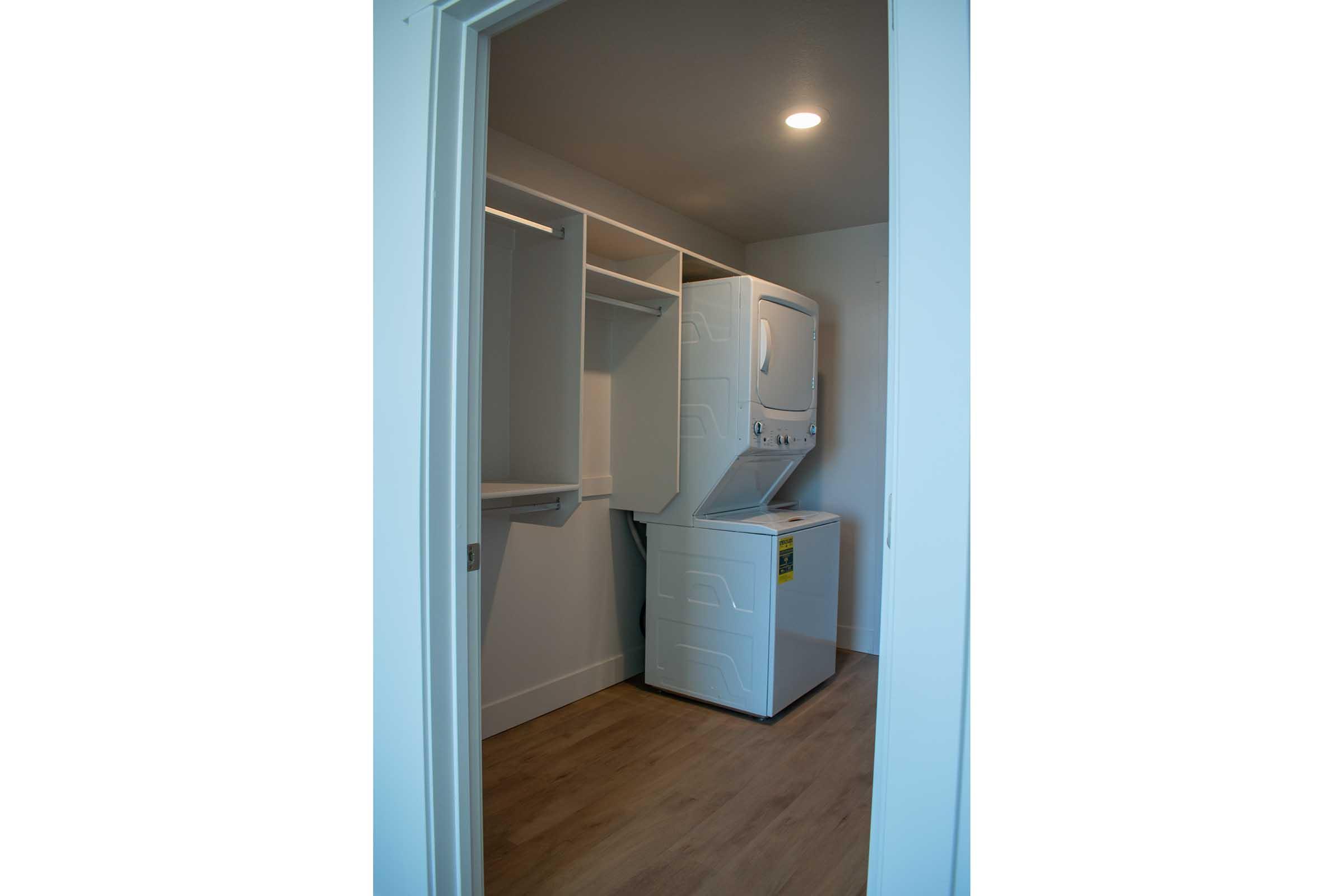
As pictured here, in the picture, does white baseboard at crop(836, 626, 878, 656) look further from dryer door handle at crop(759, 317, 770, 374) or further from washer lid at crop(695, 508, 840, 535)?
dryer door handle at crop(759, 317, 770, 374)

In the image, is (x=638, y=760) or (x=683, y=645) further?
(x=683, y=645)

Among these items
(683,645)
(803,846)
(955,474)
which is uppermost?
(955,474)

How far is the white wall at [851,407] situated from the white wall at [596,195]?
66 cm

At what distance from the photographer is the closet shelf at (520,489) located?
→ 7.96 ft

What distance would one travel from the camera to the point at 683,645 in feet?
10.8

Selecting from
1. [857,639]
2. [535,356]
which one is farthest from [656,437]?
[857,639]

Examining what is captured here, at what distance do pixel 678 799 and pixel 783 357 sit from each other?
2008mm

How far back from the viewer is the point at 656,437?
3258 mm

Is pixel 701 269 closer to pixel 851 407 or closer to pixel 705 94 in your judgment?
pixel 705 94

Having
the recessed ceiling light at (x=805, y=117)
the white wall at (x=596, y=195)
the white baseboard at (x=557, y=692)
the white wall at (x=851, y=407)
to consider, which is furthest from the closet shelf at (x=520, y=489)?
the white wall at (x=851, y=407)

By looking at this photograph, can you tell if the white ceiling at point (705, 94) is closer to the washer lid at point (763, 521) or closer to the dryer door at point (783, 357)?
the dryer door at point (783, 357)
